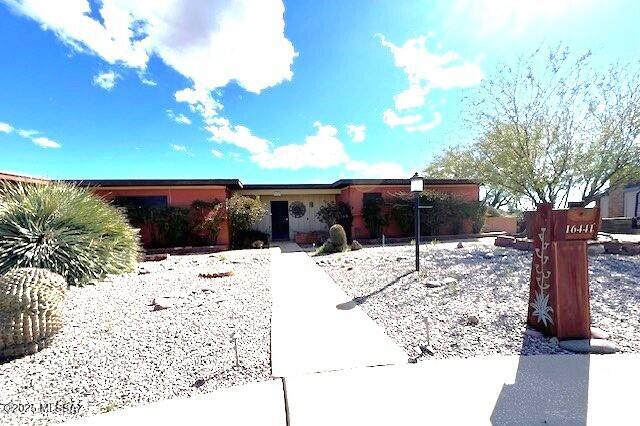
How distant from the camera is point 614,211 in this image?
20172 millimetres

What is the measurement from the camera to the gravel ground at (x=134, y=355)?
2330 mm

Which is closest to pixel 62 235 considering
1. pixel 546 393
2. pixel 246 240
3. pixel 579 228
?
pixel 246 240

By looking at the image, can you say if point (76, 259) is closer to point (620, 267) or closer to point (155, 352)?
point (155, 352)

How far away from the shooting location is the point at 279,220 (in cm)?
1491

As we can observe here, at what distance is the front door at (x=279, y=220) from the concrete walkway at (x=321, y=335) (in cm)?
946

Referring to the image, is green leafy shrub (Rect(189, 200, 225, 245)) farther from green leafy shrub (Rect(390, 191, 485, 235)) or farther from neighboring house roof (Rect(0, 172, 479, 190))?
green leafy shrub (Rect(390, 191, 485, 235))

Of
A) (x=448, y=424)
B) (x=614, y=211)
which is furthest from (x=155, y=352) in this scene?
(x=614, y=211)

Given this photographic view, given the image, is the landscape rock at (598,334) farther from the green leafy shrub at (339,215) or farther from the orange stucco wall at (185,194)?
the orange stucco wall at (185,194)

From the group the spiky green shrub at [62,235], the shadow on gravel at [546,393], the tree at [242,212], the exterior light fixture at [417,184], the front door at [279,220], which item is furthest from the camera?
the front door at [279,220]

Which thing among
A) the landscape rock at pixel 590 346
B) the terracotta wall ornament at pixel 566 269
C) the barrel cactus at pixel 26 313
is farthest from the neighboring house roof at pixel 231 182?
the landscape rock at pixel 590 346

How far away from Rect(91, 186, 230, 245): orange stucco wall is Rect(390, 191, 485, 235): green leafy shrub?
7.51m

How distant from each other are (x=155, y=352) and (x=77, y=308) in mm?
2310

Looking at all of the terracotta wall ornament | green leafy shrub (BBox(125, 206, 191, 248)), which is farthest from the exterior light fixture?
green leafy shrub (BBox(125, 206, 191, 248))

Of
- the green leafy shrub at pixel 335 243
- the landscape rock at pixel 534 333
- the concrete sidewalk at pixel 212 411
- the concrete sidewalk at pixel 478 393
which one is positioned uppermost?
the green leafy shrub at pixel 335 243
